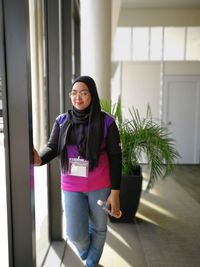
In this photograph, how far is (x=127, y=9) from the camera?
594 cm

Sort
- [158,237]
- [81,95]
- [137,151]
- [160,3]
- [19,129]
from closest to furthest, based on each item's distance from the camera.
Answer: [19,129]
[81,95]
[158,237]
[137,151]
[160,3]

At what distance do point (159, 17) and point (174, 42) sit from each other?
69 cm

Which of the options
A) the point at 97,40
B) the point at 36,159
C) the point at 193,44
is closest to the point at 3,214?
the point at 36,159

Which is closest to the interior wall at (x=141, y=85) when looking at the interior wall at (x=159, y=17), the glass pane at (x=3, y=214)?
the interior wall at (x=159, y=17)

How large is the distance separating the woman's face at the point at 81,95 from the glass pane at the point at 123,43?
474 centimetres

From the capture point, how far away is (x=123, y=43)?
605 cm

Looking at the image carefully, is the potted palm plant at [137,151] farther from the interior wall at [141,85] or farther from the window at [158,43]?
the window at [158,43]

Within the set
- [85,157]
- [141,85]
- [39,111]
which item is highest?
[141,85]

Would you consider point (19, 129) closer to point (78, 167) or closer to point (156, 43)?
point (78, 167)

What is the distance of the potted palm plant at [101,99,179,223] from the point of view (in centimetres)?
258

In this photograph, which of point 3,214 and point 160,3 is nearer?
point 3,214

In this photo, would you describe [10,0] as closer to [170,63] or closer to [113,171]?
[113,171]

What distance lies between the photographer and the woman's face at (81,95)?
152 centimetres

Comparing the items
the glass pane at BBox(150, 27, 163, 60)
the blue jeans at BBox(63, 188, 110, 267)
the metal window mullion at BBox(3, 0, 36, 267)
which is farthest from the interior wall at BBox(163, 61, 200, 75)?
the metal window mullion at BBox(3, 0, 36, 267)
